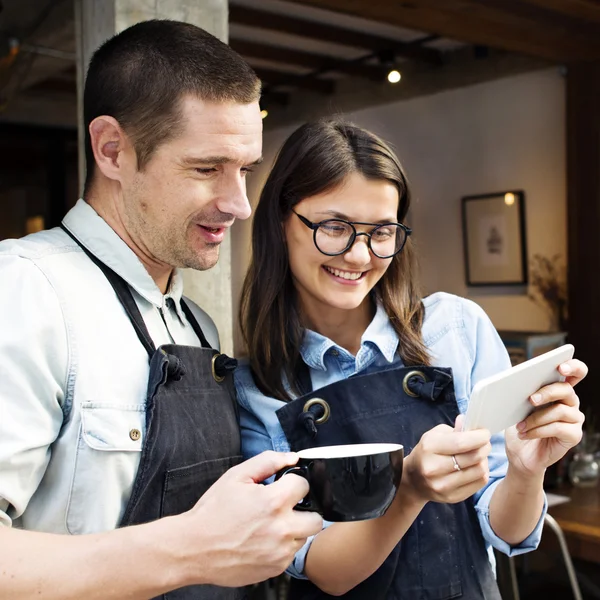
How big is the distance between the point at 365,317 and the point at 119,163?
66 centimetres

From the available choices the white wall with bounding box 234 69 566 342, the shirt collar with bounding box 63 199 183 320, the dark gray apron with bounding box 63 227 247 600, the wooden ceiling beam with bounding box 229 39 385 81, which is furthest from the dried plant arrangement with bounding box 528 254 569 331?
the shirt collar with bounding box 63 199 183 320

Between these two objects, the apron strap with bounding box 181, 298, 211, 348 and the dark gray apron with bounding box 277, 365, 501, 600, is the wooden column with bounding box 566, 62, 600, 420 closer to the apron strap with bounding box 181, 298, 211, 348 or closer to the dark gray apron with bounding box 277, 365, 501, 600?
the dark gray apron with bounding box 277, 365, 501, 600

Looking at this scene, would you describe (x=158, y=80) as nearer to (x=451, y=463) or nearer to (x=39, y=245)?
(x=39, y=245)

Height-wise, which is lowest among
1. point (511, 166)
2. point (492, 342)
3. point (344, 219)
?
point (492, 342)

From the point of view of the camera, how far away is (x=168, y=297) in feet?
4.79

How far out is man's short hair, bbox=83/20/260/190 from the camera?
129cm

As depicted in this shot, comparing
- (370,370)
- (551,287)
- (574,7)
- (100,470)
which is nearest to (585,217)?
(551,287)

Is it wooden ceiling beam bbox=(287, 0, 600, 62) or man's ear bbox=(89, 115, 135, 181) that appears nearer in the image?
man's ear bbox=(89, 115, 135, 181)

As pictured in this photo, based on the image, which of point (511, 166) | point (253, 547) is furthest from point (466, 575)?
point (511, 166)

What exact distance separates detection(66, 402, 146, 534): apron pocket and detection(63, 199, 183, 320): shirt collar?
0.24 meters

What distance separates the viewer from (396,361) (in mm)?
1620

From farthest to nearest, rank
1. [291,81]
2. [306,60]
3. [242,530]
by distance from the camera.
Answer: [291,81]
[306,60]
[242,530]

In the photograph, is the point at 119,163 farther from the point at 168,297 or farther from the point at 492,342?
the point at 492,342

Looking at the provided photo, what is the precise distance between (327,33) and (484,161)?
151cm
